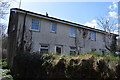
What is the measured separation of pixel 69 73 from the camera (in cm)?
609

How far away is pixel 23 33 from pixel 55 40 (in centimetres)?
382

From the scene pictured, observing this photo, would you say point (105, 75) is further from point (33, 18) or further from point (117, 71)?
point (33, 18)

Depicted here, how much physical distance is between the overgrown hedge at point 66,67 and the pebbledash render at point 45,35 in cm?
294

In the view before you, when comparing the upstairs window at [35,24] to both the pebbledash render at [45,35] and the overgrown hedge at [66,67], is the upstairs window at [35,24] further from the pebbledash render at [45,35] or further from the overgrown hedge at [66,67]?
the overgrown hedge at [66,67]

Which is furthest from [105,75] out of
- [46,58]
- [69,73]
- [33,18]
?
[33,18]

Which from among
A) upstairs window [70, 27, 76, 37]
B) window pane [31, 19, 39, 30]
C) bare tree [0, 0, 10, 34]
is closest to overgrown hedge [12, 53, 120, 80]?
bare tree [0, 0, 10, 34]

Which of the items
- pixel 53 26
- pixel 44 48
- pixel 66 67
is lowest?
pixel 66 67

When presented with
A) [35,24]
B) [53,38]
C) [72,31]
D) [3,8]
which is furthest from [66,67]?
[72,31]

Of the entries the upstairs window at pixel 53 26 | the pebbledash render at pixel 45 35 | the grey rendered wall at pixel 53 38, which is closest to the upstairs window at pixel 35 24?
the pebbledash render at pixel 45 35

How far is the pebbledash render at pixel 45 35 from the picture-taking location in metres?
13.5

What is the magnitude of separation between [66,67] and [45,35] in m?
8.97

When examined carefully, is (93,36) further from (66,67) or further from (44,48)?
(66,67)

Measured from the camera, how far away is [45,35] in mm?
14844

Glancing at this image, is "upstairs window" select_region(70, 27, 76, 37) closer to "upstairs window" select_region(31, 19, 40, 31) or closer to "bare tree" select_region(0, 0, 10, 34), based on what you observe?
"upstairs window" select_region(31, 19, 40, 31)
